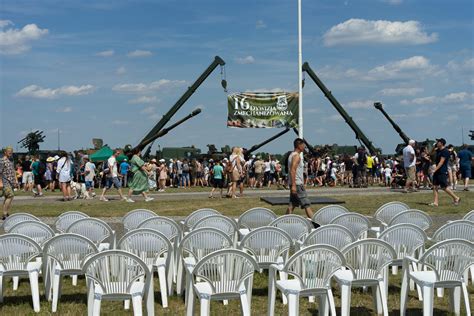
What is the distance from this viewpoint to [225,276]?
584 cm

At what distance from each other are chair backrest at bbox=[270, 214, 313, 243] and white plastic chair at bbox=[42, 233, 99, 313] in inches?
106

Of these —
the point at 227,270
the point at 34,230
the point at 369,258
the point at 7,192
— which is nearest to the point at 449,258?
the point at 369,258

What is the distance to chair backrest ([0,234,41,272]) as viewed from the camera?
6.87 m

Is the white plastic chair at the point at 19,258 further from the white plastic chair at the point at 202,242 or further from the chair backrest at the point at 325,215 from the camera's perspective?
the chair backrest at the point at 325,215

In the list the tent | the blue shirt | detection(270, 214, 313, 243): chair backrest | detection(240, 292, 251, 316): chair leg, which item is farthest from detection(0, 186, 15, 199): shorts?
the tent

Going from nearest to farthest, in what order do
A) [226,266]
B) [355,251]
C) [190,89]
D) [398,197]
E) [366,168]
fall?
[226,266], [355,251], [398,197], [366,168], [190,89]

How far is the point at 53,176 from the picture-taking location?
28.6 m

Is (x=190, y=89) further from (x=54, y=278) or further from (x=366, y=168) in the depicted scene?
(x=54, y=278)

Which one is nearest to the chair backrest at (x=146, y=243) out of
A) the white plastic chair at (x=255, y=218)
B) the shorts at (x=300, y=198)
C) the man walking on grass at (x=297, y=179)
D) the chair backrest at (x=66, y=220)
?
the white plastic chair at (x=255, y=218)

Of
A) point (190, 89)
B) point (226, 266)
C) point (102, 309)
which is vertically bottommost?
point (102, 309)

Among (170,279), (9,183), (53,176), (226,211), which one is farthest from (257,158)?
(170,279)

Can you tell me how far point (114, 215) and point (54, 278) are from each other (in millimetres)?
9494

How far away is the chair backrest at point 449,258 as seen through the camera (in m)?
5.99

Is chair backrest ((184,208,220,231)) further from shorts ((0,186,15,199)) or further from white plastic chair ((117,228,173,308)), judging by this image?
shorts ((0,186,15,199))
